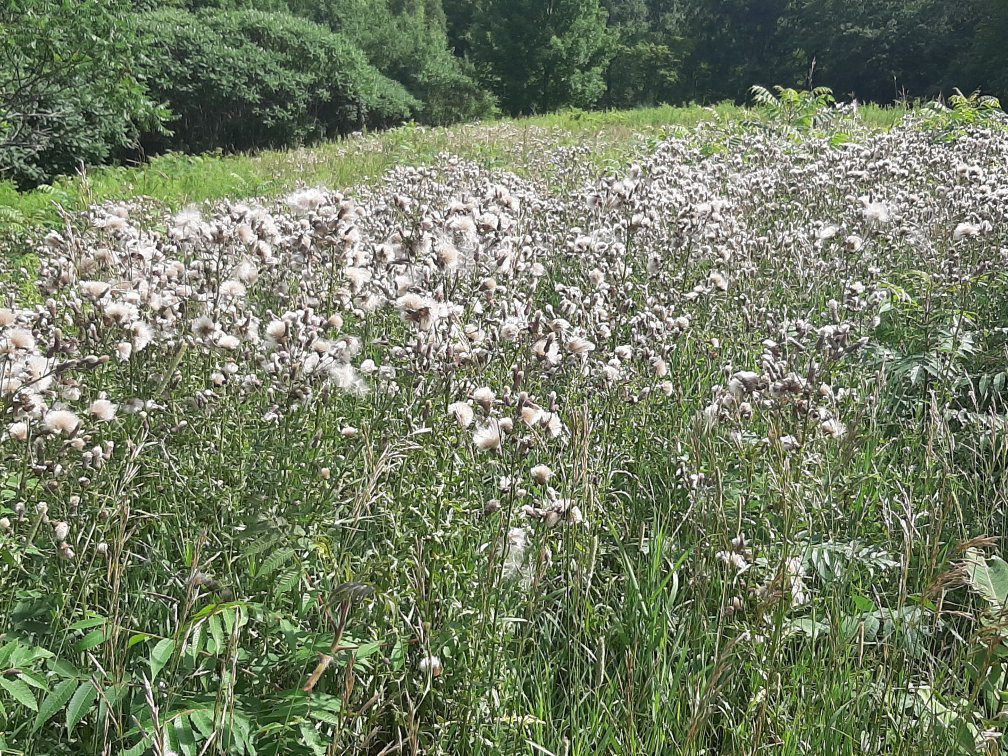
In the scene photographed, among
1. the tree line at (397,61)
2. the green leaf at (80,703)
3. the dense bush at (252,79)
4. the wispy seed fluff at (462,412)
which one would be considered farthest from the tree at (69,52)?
the dense bush at (252,79)

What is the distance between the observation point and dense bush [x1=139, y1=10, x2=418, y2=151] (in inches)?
853

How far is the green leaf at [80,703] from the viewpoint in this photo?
1.26 m

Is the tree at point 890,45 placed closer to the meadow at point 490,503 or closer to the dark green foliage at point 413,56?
the dark green foliage at point 413,56

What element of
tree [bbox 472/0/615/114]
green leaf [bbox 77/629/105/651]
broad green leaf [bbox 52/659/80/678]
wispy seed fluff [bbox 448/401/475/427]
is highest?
tree [bbox 472/0/615/114]

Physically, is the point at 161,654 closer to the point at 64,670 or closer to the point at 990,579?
the point at 64,670

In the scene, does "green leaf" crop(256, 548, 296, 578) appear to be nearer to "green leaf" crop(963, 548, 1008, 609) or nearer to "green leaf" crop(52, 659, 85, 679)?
"green leaf" crop(52, 659, 85, 679)

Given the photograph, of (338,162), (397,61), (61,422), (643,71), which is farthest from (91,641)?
(643,71)

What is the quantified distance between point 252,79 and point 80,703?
24454mm

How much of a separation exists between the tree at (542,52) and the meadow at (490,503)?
118ft

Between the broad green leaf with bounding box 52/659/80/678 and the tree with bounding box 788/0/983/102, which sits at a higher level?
the tree with bounding box 788/0/983/102

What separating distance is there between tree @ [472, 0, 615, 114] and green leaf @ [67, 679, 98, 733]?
38.0m

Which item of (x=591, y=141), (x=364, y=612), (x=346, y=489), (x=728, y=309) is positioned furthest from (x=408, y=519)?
(x=591, y=141)

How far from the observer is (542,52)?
37344 millimetres

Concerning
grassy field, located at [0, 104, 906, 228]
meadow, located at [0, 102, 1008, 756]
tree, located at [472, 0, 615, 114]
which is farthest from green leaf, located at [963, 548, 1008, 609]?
tree, located at [472, 0, 615, 114]
